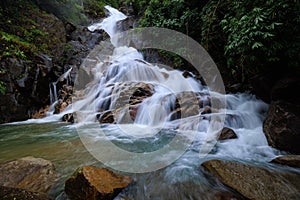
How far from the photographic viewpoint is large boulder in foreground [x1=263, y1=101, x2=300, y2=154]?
3.42m

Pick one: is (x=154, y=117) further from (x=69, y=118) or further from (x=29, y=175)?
(x=29, y=175)

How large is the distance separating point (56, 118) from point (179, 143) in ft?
17.4

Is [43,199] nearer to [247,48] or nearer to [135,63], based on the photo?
[247,48]

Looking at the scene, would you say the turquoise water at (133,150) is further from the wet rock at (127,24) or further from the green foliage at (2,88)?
the wet rock at (127,24)

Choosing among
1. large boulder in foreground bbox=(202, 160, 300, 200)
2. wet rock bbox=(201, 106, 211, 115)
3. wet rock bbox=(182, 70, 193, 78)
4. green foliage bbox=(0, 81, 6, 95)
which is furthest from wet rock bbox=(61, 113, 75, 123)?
large boulder in foreground bbox=(202, 160, 300, 200)

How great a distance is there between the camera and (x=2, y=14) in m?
9.02

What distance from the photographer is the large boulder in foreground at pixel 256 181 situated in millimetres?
2143

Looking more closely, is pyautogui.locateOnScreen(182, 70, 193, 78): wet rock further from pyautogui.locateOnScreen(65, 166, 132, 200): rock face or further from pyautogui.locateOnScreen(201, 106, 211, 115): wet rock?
pyautogui.locateOnScreen(65, 166, 132, 200): rock face

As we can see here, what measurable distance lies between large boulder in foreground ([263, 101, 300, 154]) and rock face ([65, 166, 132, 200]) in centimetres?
302

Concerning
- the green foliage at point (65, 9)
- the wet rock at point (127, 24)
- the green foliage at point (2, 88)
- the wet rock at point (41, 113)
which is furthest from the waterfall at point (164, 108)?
the wet rock at point (127, 24)

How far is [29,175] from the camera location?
2584 millimetres

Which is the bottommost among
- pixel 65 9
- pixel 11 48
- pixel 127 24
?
pixel 11 48

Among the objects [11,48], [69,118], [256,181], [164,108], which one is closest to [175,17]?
[164,108]

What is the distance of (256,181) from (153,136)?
2837mm
